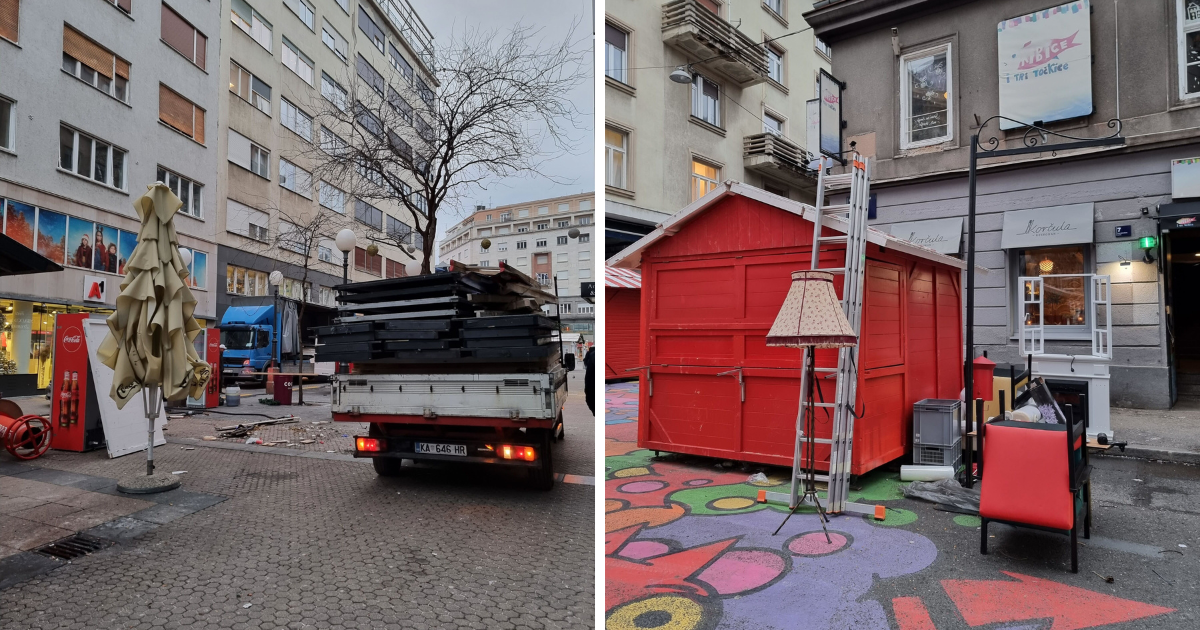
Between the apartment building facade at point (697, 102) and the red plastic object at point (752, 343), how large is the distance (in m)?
2.97

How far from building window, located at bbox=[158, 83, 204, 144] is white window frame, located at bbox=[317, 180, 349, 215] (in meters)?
0.82

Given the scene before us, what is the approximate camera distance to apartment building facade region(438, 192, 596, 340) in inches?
63.4

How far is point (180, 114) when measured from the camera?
13.9ft

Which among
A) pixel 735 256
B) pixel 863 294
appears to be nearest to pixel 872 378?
pixel 863 294

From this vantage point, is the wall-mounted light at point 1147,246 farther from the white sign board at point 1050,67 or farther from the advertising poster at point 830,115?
the advertising poster at point 830,115

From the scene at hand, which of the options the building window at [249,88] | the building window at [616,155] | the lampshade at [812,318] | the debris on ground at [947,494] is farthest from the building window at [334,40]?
the debris on ground at [947,494]

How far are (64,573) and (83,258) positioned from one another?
2.37m

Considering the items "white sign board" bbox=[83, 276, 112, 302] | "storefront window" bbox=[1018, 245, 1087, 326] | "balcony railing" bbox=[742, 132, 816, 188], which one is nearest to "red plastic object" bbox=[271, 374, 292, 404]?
"white sign board" bbox=[83, 276, 112, 302]

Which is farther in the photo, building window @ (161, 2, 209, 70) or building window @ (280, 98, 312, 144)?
building window @ (280, 98, 312, 144)

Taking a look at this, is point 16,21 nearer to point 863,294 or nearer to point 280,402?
point 863,294

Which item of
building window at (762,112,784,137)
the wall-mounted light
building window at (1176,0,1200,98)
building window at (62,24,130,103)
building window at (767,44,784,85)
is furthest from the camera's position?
building window at (767,44,784,85)

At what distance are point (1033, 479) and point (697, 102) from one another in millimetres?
8781

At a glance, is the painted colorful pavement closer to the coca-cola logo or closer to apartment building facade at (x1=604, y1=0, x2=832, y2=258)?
the coca-cola logo

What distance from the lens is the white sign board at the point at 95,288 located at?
Answer: 414cm
